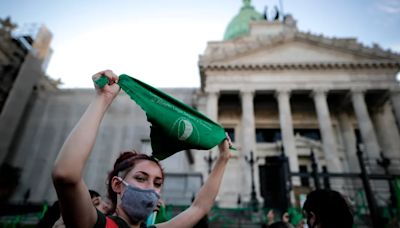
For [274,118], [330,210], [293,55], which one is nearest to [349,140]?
[274,118]

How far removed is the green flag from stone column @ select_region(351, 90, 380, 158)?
20720 mm

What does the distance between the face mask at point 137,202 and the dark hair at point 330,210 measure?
1.56 meters

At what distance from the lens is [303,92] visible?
2178cm

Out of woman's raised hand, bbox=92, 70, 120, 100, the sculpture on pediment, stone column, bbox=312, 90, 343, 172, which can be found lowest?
woman's raised hand, bbox=92, 70, 120, 100

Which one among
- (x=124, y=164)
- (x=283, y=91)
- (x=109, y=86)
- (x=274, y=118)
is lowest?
(x=124, y=164)

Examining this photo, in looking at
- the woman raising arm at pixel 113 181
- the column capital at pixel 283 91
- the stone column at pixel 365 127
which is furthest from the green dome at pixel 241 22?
the woman raising arm at pixel 113 181

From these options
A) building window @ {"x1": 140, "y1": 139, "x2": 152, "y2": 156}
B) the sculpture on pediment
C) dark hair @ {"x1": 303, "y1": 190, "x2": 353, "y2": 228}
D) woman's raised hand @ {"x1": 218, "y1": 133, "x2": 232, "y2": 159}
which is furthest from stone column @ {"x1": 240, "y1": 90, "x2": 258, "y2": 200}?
the sculpture on pediment

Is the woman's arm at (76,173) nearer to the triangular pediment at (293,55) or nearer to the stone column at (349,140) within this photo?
the triangular pediment at (293,55)

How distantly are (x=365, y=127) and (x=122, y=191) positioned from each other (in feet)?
72.2

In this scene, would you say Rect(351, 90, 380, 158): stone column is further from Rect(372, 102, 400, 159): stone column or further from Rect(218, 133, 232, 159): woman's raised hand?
Rect(218, 133, 232, 159): woman's raised hand

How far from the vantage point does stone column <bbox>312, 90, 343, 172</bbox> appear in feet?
59.4

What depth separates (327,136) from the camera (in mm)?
19000

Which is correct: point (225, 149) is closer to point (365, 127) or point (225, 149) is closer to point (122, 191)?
point (122, 191)

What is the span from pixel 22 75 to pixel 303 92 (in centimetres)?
2770
